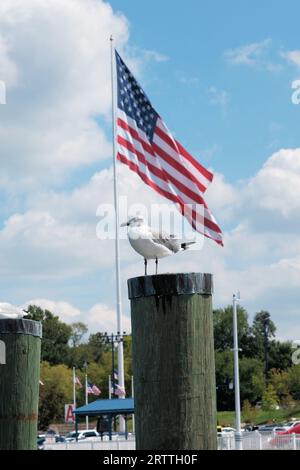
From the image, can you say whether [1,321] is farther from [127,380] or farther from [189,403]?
[127,380]

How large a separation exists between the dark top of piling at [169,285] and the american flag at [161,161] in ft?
26.7

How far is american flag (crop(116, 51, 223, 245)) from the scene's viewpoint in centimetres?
1290

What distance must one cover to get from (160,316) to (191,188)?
35.6 feet

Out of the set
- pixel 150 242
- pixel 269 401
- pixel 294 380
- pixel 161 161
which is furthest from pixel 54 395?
pixel 150 242

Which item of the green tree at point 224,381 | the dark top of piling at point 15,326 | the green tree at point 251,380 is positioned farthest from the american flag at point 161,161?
the green tree at point 224,381

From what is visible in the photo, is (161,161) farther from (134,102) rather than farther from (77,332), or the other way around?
(77,332)

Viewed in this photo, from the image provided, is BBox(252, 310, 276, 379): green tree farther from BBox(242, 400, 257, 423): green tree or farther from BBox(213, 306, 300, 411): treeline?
BBox(242, 400, 257, 423): green tree

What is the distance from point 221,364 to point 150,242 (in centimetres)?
9828

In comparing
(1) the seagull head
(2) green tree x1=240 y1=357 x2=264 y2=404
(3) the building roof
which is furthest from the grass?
(1) the seagull head

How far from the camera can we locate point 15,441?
4.83m

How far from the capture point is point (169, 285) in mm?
3906

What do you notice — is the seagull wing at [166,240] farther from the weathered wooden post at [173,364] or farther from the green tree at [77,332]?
the green tree at [77,332]

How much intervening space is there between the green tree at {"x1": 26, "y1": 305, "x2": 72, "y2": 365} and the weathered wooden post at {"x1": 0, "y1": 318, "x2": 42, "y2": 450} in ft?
359
